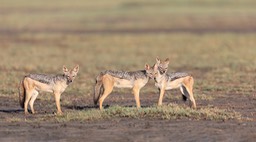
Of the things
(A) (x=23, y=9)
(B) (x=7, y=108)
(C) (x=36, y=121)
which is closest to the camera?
(C) (x=36, y=121)

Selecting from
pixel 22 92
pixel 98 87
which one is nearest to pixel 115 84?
pixel 98 87

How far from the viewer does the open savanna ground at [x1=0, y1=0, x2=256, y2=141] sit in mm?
12531

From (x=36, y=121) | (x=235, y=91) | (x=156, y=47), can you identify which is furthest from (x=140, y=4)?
(x=36, y=121)

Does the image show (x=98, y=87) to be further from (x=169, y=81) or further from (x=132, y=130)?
(x=132, y=130)

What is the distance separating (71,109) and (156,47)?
24772 millimetres

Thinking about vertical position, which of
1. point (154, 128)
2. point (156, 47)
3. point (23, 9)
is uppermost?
point (23, 9)

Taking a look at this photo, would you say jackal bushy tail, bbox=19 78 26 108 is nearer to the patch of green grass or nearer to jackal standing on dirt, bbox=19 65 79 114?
jackal standing on dirt, bbox=19 65 79 114

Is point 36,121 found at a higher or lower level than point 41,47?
lower

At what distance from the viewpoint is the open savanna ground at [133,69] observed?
1253cm

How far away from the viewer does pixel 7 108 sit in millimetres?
16594

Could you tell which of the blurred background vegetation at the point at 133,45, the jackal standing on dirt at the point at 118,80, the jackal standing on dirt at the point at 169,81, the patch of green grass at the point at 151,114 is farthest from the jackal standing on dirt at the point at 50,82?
the blurred background vegetation at the point at 133,45

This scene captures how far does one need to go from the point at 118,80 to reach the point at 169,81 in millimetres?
1199

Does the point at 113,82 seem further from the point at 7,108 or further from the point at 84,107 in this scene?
the point at 7,108

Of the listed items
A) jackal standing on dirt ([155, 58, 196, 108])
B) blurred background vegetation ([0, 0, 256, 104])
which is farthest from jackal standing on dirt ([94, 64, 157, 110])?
blurred background vegetation ([0, 0, 256, 104])
